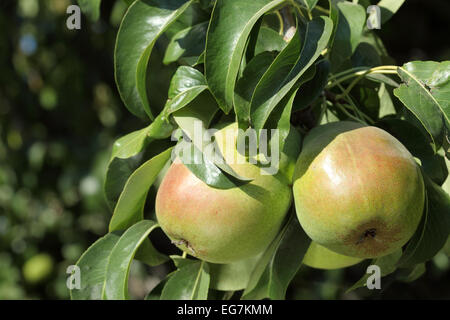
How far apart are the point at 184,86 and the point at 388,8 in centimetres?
39

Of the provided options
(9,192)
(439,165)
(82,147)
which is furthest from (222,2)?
(9,192)

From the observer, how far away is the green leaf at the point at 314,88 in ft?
2.45

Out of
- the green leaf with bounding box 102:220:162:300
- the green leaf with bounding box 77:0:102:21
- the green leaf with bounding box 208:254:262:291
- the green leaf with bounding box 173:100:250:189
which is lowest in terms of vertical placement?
the green leaf with bounding box 208:254:262:291

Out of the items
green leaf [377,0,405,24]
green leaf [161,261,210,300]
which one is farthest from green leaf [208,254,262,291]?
green leaf [377,0,405,24]

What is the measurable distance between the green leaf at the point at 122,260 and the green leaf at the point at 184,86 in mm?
208

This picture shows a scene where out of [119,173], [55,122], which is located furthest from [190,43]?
[55,122]

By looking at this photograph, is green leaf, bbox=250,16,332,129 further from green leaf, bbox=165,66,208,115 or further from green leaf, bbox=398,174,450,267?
green leaf, bbox=398,174,450,267

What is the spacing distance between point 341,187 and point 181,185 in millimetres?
208

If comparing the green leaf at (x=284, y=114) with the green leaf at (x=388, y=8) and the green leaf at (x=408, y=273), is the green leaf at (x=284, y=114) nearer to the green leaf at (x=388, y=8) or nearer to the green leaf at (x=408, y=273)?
the green leaf at (x=388, y=8)

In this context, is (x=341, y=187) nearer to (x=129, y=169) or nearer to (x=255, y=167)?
(x=255, y=167)

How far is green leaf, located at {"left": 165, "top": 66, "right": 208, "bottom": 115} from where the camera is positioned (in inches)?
29.7

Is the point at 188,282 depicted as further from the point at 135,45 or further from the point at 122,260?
the point at 135,45

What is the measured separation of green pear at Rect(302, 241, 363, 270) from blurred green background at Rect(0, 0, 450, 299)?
1.30 meters

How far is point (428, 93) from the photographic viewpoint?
72 cm
